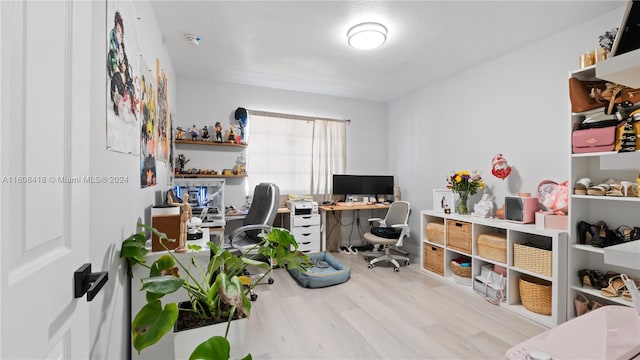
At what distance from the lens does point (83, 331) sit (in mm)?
729

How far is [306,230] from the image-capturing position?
13.1 feet

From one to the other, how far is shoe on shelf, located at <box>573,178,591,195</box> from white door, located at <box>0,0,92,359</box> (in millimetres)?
3145

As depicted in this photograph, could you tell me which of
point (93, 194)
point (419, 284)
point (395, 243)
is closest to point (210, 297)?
point (93, 194)

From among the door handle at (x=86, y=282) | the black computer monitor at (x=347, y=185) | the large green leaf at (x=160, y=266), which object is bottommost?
the large green leaf at (x=160, y=266)

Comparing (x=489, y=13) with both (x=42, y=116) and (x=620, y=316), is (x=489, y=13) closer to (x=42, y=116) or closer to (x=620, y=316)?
(x=620, y=316)

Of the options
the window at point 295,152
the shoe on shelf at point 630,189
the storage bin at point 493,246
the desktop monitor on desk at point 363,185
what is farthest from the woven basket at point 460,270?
the window at point 295,152

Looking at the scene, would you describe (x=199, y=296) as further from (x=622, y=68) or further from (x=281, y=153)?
(x=281, y=153)

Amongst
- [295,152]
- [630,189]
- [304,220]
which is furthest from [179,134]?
[630,189]

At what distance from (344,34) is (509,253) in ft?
8.64

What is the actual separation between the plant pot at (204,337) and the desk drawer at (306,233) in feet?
8.99

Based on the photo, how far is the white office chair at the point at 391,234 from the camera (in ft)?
12.0

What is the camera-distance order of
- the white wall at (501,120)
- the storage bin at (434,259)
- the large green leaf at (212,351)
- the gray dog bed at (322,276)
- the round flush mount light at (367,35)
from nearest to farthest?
the large green leaf at (212,351), the round flush mount light at (367,35), the white wall at (501,120), the gray dog bed at (322,276), the storage bin at (434,259)

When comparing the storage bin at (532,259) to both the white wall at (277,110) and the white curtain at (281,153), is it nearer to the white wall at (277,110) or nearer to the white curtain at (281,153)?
the white wall at (277,110)

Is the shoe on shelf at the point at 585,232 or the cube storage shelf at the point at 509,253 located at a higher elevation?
the shoe on shelf at the point at 585,232
